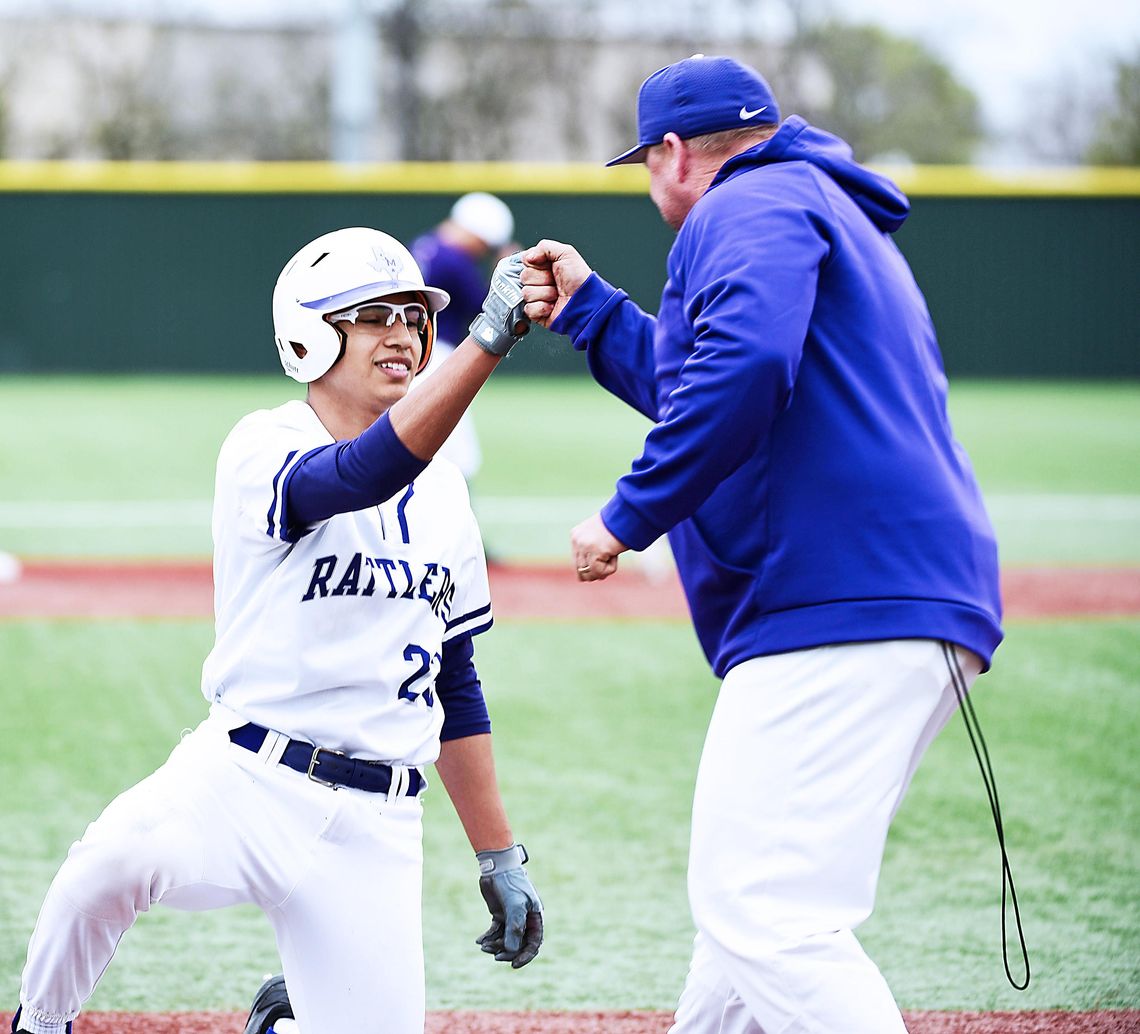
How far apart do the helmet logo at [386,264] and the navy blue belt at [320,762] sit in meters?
0.86

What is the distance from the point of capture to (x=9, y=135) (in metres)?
34.8

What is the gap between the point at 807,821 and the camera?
2678 millimetres

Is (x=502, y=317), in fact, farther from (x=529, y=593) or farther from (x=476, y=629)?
(x=529, y=593)

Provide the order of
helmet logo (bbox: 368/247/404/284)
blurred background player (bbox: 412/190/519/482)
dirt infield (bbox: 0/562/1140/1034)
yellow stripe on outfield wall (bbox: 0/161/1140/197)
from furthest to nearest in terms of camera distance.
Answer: yellow stripe on outfield wall (bbox: 0/161/1140/197) < blurred background player (bbox: 412/190/519/482) < dirt infield (bbox: 0/562/1140/1034) < helmet logo (bbox: 368/247/404/284)

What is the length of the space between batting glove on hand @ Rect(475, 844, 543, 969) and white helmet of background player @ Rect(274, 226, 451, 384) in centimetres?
104

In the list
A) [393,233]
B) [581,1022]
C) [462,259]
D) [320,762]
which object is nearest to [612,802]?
[581,1022]

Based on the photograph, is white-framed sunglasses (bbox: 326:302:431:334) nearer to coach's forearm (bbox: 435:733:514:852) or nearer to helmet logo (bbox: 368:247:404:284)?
helmet logo (bbox: 368:247:404:284)

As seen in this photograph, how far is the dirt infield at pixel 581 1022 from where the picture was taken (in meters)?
3.77

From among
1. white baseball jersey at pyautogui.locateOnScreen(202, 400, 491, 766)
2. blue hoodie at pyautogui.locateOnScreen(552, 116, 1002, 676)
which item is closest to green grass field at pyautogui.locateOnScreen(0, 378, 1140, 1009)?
white baseball jersey at pyautogui.locateOnScreen(202, 400, 491, 766)

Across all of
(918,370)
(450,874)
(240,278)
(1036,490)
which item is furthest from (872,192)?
(240,278)

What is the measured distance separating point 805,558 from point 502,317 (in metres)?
0.70

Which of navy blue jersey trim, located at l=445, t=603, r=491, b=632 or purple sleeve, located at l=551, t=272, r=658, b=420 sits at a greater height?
purple sleeve, located at l=551, t=272, r=658, b=420

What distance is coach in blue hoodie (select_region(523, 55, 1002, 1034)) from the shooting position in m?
2.63

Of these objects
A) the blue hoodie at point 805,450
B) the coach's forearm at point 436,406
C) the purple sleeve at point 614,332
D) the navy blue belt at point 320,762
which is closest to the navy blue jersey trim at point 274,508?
the coach's forearm at point 436,406
